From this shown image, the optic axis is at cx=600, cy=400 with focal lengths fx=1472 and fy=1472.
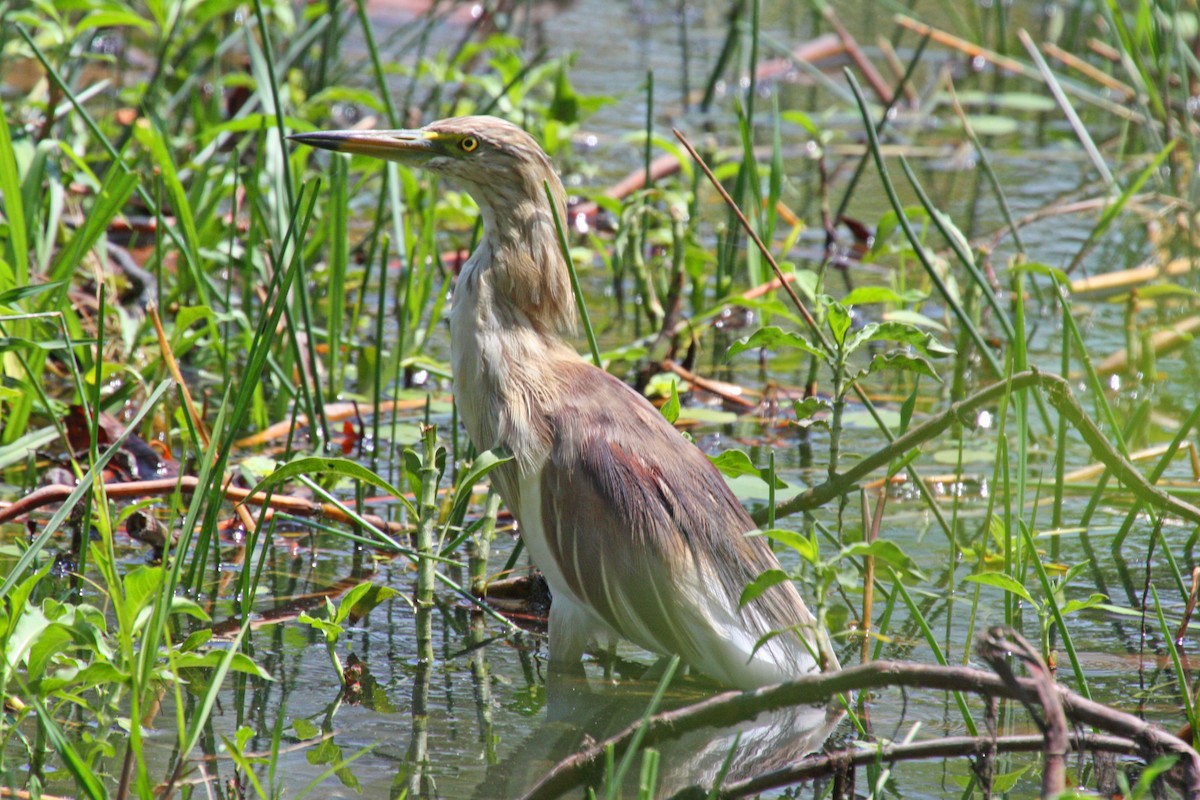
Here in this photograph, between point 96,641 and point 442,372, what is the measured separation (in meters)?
1.78

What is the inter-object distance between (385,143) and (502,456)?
881mm

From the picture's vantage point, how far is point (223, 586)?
292 cm

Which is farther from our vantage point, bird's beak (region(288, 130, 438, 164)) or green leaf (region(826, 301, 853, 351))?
bird's beak (region(288, 130, 438, 164))

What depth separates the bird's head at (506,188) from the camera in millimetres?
3025

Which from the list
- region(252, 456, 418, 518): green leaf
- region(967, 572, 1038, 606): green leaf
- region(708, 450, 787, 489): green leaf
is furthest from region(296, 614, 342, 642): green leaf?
region(967, 572, 1038, 606): green leaf

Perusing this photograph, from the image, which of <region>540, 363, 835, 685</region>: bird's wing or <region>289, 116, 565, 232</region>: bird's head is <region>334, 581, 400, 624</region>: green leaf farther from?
<region>289, 116, 565, 232</region>: bird's head

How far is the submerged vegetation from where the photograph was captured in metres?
2.04

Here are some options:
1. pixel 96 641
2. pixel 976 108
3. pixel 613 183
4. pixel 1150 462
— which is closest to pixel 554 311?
pixel 96 641

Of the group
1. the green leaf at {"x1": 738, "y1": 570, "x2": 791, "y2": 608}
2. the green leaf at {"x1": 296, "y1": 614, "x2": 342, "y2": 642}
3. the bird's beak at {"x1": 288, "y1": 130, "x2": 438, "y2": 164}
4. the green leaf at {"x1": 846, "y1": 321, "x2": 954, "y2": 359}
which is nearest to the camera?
the green leaf at {"x1": 738, "y1": 570, "x2": 791, "y2": 608}

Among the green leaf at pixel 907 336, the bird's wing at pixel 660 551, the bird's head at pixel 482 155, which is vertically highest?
the bird's head at pixel 482 155

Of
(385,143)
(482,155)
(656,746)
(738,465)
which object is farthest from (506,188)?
(656,746)

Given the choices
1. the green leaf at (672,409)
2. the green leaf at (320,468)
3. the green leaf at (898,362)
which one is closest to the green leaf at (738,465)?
the green leaf at (672,409)

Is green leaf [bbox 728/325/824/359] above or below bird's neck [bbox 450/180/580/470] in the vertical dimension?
above

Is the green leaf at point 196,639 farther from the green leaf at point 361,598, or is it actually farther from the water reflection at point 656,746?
the water reflection at point 656,746
